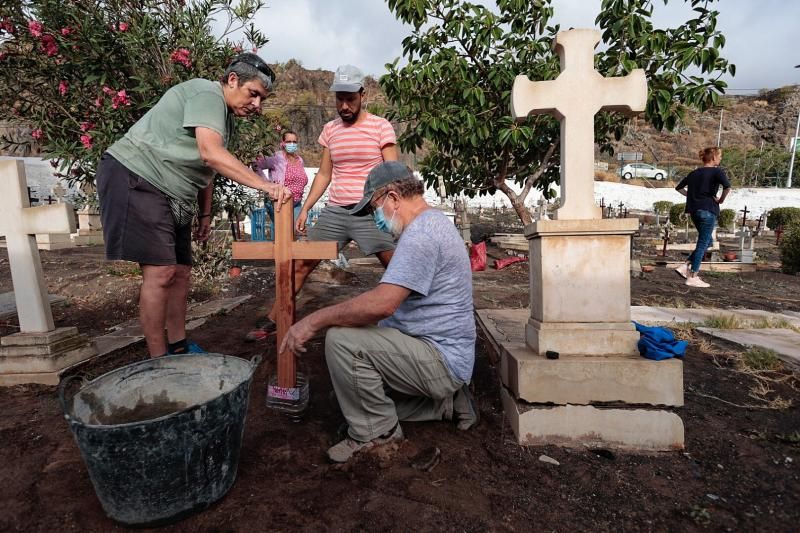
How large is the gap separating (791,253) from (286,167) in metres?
8.74

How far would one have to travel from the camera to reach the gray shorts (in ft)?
9.51

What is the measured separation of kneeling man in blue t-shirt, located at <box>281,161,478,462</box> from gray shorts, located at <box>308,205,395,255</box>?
2.61ft

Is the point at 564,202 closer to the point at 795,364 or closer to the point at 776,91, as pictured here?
the point at 795,364

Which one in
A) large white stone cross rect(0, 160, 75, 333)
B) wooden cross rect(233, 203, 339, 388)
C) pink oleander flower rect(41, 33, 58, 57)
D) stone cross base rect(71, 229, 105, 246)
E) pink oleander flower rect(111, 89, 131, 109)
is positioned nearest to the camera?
wooden cross rect(233, 203, 339, 388)

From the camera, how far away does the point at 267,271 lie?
6504 mm

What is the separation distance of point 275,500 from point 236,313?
2.90m

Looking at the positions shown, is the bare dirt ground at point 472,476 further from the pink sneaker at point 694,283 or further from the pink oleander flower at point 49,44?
the pink sneaker at point 694,283

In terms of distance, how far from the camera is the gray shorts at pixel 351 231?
9.51ft

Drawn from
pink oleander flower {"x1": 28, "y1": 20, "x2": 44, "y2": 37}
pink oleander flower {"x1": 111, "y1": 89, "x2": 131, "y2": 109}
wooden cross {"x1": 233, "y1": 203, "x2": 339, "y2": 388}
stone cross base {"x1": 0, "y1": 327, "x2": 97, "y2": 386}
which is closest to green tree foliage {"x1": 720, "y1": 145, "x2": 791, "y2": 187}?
pink oleander flower {"x1": 111, "y1": 89, "x2": 131, "y2": 109}

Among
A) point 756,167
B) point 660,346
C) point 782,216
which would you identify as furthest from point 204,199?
point 756,167

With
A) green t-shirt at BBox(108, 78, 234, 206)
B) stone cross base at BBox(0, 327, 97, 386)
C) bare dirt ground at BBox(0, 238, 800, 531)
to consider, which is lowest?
bare dirt ground at BBox(0, 238, 800, 531)

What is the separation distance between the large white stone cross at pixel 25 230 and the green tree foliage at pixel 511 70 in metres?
3.43

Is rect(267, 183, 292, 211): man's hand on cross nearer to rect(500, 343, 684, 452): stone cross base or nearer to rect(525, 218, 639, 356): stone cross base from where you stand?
rect(525, 218, 639, 356): stone cross base

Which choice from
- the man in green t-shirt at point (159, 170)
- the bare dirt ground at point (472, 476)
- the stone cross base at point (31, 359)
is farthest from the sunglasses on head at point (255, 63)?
the stone cross base at point (31, 359)
